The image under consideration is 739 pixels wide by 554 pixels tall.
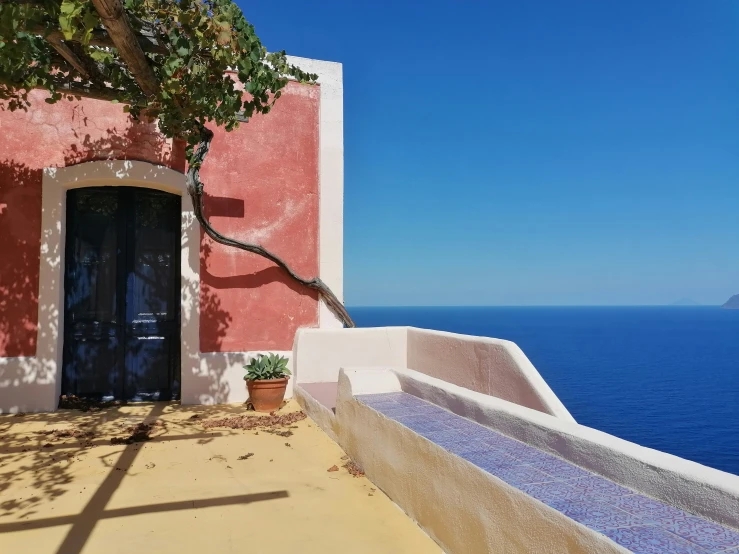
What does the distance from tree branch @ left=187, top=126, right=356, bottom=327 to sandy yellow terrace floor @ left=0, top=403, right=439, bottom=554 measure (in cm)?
205

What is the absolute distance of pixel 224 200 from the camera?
650cm

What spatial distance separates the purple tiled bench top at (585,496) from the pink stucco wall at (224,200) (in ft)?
12.1

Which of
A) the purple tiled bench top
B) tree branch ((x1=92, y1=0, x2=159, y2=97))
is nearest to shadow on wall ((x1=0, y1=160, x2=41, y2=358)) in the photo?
tree branch ((x1=92, y1=0, x2=159, y2=97))

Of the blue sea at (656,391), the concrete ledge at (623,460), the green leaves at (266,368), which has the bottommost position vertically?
the blue sea at (656,391)

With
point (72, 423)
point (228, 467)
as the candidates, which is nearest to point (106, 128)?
point (72, 423)

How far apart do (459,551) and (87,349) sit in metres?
5.27

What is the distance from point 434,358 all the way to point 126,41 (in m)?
4.32

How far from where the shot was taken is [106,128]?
6.15 m

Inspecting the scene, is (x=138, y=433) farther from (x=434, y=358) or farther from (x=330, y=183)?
(x=330, y=183)

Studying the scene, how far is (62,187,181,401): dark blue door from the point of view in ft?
20.4

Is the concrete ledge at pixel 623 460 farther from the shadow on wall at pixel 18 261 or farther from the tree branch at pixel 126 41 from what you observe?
the shadow on wall at pixel 18 261

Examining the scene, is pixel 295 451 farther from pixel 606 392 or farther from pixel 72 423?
pixel 606 392

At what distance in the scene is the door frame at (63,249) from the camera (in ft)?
19.0

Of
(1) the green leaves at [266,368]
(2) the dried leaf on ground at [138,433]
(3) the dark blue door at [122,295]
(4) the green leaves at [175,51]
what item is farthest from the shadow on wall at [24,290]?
(1) the green leaves at [266,368]
